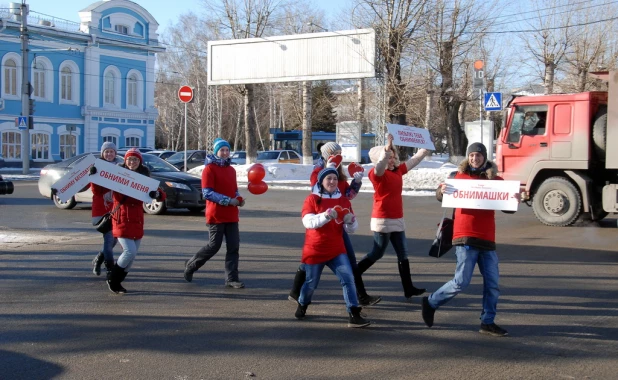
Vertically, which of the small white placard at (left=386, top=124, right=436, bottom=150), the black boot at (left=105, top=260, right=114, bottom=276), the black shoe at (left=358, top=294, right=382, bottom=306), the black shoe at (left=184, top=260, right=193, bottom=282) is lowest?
the black shoe at (left=358, top=294, right=382, bottom=306)

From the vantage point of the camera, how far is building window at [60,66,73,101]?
159 feet

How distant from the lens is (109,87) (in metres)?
51.3

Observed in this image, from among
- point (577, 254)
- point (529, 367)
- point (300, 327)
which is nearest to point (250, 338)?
point (300, 327)

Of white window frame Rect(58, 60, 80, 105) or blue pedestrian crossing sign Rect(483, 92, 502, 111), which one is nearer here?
blue pedestrian crossing sign Rect(483, 92, 502, 111)

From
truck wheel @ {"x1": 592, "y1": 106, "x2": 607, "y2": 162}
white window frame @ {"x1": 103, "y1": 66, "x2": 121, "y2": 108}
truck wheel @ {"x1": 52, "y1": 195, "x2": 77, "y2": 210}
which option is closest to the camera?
truck wheel @ {"x1": 592, "y1": 106, "x2": 607, "y2": 162}

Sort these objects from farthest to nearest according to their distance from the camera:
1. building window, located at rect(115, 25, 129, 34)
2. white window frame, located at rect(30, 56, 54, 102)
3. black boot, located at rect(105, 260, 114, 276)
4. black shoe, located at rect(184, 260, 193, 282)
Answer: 1. building window, located at rect(115, 25, 129, 34)
2. white window frame, located at rect(30, 56, 54, 102)
3. black shoe, located at rect(184, 260, 193, 282)
4. black boot, located at rect(105, 260, 114, 276)

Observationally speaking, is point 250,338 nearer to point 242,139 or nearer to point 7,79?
point 7,79

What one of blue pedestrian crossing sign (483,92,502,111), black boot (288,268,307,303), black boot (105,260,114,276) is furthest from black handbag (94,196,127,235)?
blue pedestrian crossing sign (483,92,502,111)

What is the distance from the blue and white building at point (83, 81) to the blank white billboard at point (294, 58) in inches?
511

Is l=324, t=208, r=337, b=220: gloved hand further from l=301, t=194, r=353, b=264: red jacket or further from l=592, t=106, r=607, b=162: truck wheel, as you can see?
l=592, t=106, r=607, b=162: truck wheel

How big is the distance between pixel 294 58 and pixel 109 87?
2216cm

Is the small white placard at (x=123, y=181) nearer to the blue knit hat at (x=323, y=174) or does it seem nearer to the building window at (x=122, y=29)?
the blue knit hat at (x=323, y=174)

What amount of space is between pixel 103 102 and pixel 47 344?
46.8m

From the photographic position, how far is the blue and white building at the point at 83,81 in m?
45.7
